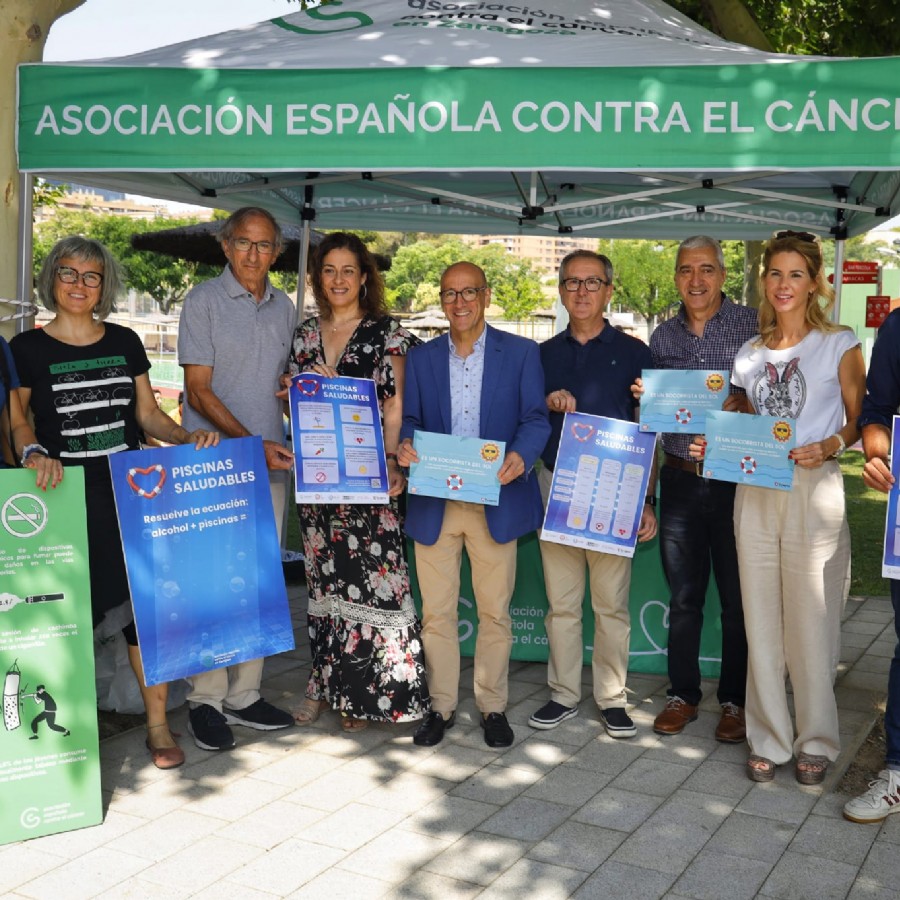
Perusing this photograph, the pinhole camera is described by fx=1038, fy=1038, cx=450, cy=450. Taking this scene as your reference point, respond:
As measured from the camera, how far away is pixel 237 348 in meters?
4.43

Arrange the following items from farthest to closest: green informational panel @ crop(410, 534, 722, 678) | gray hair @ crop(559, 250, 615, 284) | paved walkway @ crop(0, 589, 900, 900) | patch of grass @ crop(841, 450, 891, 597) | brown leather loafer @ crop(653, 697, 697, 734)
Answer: patch of grass @ crop(841, 450, 891, 597) < green informational panel @ crop(410, 534, 722, 678) < brown leather loafer @ crop(653, 697, 697, 734) < gray hair @ crop(559, 250, 615, 284) < paved walkway @ crop(0, 589, 900, 900)

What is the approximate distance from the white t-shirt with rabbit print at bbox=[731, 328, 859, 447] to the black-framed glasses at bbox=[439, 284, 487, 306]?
45.9 inches

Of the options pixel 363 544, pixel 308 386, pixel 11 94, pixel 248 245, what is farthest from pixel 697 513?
pixel 11 94

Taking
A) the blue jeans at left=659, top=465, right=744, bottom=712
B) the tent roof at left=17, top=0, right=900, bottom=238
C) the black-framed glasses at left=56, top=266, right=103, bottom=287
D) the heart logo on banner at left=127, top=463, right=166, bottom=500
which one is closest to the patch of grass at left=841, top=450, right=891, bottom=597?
the blue jeans at left=659, top=465, right=744, bottom=712

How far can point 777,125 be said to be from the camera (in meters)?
3.80

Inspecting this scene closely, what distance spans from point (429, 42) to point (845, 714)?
11.9ft

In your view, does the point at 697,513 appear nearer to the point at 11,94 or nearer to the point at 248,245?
the point at 248,245

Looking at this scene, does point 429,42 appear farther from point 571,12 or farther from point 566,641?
point 566,641

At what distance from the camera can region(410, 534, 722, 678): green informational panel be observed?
212 inches

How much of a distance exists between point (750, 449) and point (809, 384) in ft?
1.08

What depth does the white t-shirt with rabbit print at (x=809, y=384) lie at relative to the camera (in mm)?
3861

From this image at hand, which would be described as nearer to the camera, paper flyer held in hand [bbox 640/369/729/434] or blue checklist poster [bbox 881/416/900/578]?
blue checklist poster [bbox 881/416/900/578]

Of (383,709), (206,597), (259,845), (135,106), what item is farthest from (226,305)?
(259,845)

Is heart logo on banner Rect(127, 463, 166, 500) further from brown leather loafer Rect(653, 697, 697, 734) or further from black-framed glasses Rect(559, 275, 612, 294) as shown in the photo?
brown leather loafer Rect(653, 697, 697, 734)
